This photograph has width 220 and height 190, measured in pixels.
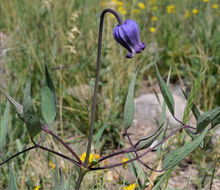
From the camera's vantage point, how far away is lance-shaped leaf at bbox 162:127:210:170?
94 cm

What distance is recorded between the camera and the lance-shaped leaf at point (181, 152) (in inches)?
36.9

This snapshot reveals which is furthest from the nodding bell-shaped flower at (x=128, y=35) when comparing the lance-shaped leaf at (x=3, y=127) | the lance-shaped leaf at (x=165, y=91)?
the lance-shaped leaf at (x=3, y=127)

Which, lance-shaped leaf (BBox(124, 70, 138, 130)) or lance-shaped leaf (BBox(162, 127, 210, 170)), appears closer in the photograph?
lance-shaped leaf (BBox(162, 127, 210, 170))

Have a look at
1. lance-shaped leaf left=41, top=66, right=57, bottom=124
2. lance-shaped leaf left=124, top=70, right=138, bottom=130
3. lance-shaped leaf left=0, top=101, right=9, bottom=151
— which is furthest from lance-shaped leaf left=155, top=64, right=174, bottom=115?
lance-shaped leaf left=0, top=101, right=9, bottom=151

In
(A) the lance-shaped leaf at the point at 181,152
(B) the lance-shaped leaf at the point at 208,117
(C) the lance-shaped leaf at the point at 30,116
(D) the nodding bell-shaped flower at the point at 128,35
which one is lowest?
(A) the lance-shaped leaf at the point at 181,152

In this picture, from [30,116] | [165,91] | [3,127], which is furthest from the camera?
[3,127]

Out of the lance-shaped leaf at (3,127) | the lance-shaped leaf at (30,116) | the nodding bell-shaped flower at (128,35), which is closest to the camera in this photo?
the lance-shaped leaf at (30,116)

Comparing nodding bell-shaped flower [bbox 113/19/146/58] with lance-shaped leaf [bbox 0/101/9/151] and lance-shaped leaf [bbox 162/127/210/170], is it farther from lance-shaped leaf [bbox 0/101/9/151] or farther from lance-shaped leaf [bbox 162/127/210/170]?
lance-shaped leaf [bbox 0/101/9/151]

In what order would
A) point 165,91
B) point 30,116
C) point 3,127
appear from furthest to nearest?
point 3,127
point 165,91
point 30,116

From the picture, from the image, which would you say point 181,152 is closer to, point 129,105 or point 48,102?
point 129,105

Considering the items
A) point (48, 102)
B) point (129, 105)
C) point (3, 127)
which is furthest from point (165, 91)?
point (3, 127)

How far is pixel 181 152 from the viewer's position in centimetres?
96

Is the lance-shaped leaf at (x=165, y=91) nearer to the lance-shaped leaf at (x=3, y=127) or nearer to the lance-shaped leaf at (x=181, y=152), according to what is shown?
the lance-shaped leaf at (x=181, y=152)

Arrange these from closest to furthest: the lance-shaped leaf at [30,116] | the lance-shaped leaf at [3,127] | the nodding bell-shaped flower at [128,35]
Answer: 1. the lance-shaped leaf at [30,116]
2. the nodding bell-shaped flower at [128,35]
3. the lance-shaped leaf at [3,127]
